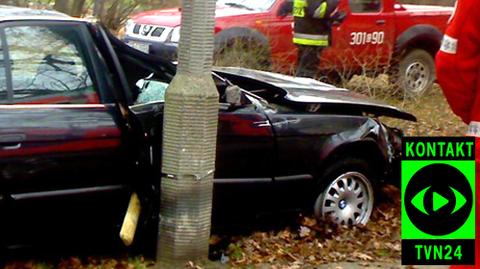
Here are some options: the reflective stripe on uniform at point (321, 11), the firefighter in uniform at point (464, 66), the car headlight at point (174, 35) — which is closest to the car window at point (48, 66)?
the firefighter in uniform at point (464, 66)

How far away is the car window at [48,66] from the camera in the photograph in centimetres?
488

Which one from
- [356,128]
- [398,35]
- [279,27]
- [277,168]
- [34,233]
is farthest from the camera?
[398,35]

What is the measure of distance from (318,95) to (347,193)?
28.8 inches

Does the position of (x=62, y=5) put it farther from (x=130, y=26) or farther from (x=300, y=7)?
(x=300, y=7)

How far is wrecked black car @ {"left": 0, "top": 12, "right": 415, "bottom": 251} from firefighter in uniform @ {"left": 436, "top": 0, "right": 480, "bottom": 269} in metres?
2.32

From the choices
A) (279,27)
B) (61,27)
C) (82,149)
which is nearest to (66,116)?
(82,149)

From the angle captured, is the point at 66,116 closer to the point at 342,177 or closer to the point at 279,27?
the point at 342,177

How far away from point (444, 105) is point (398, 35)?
57.6 inches

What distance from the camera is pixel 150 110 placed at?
5371mm

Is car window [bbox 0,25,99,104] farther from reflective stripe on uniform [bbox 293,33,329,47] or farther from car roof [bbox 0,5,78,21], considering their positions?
reflective stripe on uniform [bbox 293,33,329,47]

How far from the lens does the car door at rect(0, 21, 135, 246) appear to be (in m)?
4.76

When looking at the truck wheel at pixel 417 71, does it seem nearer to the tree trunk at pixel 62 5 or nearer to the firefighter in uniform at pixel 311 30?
the firefighter in uniform at pixel 311 30

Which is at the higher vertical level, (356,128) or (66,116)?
(66,116)

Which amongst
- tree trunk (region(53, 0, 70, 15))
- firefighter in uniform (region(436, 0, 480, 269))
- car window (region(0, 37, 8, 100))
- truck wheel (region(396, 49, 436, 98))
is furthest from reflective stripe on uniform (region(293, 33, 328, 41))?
firefighter in uniform (region(436, 0, 480, 269))
